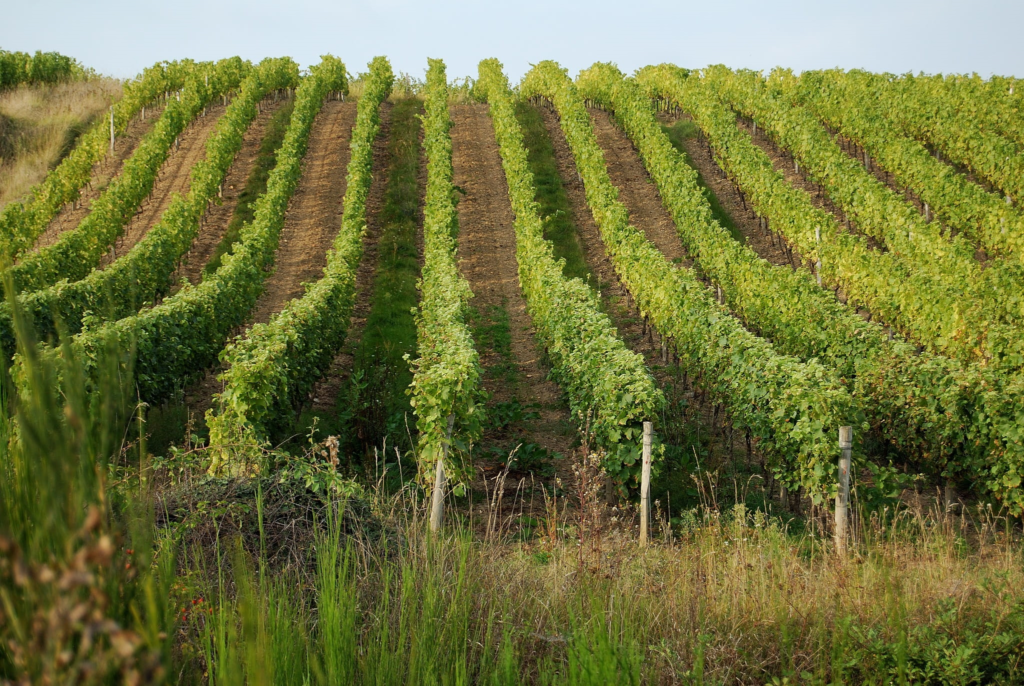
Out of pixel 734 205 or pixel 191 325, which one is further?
pixel 734 205

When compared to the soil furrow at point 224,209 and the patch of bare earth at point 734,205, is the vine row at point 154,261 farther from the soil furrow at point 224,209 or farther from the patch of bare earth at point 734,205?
the patch of bare earth at point 734,205

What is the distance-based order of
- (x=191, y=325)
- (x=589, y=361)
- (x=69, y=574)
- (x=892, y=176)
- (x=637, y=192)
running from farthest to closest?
(x=892, y=176)
(x=637, y=192)
(x=191, y=325)
(x=589, y=361)
(x=69, y=574)

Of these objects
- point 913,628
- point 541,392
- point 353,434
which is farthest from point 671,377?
point 913,628

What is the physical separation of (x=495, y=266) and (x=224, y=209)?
10512mm

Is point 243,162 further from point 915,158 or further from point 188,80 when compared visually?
point 915,158

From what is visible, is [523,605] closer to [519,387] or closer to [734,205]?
[519,387]

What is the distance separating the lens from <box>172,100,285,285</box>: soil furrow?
920 inches

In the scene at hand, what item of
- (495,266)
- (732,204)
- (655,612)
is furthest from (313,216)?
(655,612)

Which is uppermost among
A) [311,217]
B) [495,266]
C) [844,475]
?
[311,217]

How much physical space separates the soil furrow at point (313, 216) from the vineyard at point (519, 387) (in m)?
0.18

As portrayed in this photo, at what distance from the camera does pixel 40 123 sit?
38125mm

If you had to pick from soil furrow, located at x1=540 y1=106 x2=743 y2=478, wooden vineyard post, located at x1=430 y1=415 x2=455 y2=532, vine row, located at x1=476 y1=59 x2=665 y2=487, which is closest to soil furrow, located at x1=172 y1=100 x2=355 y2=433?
wooden vineyard post, located at x1=430 y1=415 x2=455 y2=532

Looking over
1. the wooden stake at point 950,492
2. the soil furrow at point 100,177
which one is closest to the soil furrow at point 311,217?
the soil furrow at point 100,177

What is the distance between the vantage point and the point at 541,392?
1603 cm
